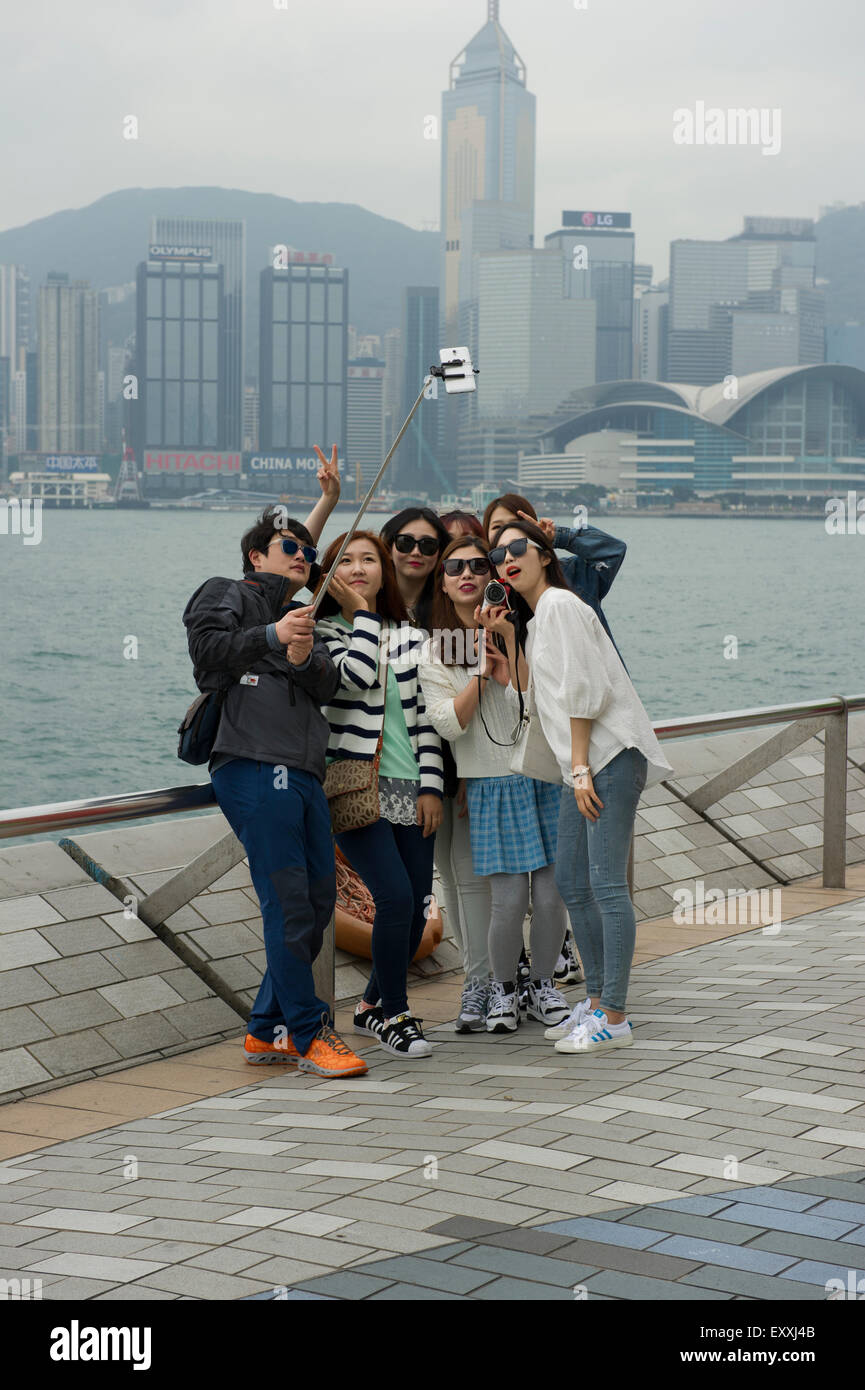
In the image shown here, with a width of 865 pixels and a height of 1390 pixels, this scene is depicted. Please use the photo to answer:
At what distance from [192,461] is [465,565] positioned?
6687 centimetres

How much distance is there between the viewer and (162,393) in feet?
238

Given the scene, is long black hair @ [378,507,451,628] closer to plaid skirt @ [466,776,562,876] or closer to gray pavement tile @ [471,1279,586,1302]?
plaid skirt @ [466,776,562,876]

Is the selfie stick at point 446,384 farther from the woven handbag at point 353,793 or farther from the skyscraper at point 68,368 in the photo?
the skyscraper at point 68,368

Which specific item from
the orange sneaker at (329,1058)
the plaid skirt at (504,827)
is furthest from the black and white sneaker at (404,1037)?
the plaid skirt at (504,827)

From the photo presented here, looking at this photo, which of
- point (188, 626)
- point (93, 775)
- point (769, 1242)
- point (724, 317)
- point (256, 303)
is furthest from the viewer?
point (724, 317)

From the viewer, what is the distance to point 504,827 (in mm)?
4660

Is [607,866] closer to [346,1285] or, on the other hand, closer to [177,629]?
[346,1285]

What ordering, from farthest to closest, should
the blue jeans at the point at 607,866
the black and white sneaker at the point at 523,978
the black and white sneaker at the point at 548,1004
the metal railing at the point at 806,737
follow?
the metal railing at the point at 806,737 → the black and white sneaker at the point at 523,978 → the black and white sneaker at the point at 548,1004 → the blue jeans at the point at 607,866

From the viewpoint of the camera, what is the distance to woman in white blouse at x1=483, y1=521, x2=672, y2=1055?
4.37 m

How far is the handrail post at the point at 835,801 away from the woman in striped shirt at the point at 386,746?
319cm

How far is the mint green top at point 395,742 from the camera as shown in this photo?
180 inches

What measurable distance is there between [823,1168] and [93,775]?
33.8m
